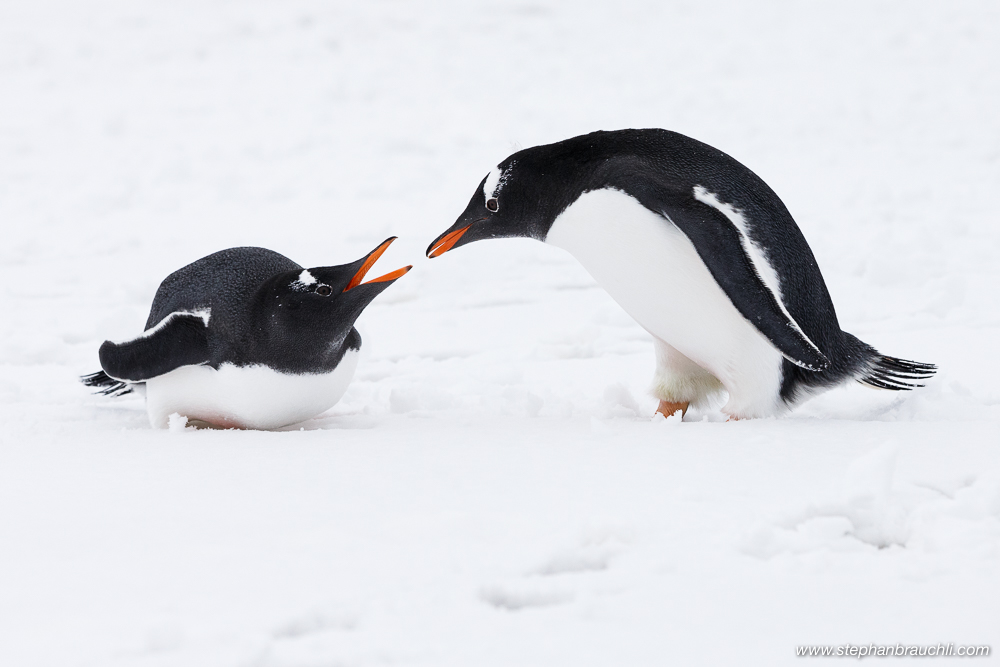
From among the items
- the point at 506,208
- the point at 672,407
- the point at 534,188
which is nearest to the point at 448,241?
the point at 506,208

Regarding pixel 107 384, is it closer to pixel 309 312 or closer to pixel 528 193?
pixel 309 312

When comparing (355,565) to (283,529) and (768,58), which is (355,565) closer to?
(283,529)

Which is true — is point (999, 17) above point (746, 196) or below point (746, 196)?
above

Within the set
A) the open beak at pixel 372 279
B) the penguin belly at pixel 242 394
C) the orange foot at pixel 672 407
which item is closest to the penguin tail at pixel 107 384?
the penguin belly at pixel 242 394

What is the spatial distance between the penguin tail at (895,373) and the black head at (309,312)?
4.23 feet

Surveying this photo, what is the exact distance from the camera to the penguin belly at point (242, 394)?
2336mm

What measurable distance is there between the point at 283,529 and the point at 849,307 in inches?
116

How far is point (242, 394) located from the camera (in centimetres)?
234

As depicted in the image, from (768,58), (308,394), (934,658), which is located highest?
(768,58)

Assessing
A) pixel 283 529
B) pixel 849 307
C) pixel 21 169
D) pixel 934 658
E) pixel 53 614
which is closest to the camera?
pixel 934 658

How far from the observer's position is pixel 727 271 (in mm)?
2234

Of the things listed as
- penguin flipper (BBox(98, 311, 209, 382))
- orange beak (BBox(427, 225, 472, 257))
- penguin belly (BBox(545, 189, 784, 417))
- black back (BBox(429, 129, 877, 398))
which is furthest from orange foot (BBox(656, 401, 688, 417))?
penguin flipper (BBox(98, 311, 209, 382))

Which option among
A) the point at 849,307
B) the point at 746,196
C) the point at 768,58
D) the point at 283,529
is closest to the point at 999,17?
the point at 768,58

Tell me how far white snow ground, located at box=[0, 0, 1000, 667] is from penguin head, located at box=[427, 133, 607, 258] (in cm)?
49
